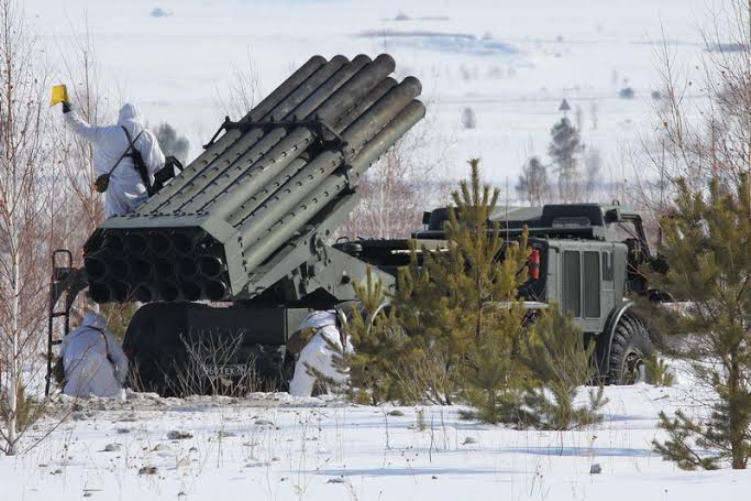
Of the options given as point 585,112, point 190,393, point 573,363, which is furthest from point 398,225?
point 585,112

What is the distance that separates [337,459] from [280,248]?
4.87m

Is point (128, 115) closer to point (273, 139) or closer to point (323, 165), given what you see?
point (273, 139)

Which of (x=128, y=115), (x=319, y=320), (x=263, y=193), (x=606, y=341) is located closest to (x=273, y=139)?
(x=263, y=193)

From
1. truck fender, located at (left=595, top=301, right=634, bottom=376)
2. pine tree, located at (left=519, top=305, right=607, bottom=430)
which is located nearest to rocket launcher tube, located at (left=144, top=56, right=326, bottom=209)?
pine tree, located at (left=519, top=305, right=607, bottom=430)

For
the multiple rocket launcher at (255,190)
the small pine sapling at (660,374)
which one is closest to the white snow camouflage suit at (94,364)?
the multiple rocket launcher at (255,190)

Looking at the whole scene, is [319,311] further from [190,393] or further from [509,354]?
[509,354]

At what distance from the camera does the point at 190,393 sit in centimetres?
1645

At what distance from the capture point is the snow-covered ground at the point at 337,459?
390 inches

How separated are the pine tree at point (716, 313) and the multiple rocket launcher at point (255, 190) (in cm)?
500

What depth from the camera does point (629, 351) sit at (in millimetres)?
18078

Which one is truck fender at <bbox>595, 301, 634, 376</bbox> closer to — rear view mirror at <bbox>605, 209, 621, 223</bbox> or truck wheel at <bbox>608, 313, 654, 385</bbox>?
truck wheel at <bbox>608, 313, 654, 385</bbox>

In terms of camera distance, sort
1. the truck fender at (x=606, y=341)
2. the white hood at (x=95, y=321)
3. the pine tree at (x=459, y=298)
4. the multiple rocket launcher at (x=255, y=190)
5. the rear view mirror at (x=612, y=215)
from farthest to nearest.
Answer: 1. the rear view mirror at (x=612, y=215)
2. the truck fender at (x=606, y=341)
3. the white hood at (x=95, y=321)
4. the multiple rocket launcher at (x=255, y=190)
5. the pine tree at (x=459, y=298)

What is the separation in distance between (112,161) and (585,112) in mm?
162547

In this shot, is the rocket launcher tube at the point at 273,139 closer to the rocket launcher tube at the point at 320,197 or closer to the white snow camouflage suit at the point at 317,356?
the rocket launcher tube at the point at 320,197
